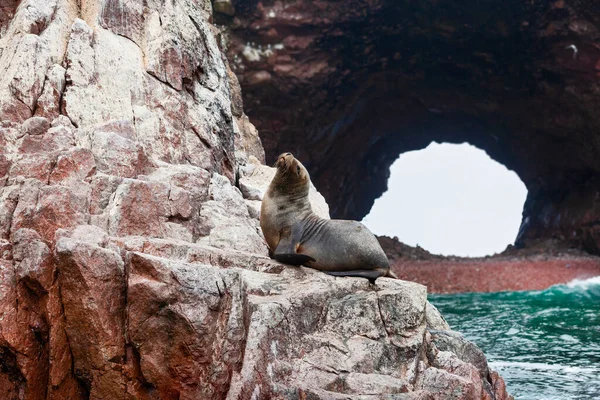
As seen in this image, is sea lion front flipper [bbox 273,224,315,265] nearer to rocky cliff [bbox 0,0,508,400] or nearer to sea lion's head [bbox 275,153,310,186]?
rocky cliff [bbox 0,0,508,400]

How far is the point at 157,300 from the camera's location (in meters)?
3.68

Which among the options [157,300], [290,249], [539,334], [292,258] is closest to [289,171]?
[290,249]

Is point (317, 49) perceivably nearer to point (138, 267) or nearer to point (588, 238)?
point (588, 238)

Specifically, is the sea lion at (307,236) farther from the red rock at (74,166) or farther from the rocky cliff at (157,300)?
the red rock at (74,166)

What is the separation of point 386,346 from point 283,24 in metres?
14.8

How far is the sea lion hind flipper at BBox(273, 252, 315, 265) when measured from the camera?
4.63 meters

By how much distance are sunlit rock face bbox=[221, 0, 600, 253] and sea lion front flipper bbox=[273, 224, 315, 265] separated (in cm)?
1312

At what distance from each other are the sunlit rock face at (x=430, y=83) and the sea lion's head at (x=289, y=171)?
12.8m

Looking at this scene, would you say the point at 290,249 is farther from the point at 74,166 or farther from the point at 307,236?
the point at 74,166

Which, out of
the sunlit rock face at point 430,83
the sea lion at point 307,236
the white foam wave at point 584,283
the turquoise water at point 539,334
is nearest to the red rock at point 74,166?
the sea lion at point 307,236

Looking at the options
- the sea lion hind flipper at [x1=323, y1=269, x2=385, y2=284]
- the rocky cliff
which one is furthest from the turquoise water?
the sea lion hind flipper at [x1=323, y1=269, x2=385, y2=284]

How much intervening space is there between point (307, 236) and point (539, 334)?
5.91 metres

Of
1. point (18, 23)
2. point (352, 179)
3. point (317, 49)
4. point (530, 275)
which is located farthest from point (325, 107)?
point (18, 23)

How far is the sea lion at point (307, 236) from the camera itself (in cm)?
478
